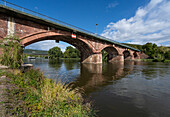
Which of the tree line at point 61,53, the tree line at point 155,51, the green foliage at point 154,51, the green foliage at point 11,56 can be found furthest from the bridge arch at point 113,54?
the tree line at point 61,53

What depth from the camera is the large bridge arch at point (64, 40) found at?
47.9 feet

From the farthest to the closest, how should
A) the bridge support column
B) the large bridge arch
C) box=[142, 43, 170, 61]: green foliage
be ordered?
box=[142, 43, 170, 61]: green foliage → the bridge support column → the large bridge arch

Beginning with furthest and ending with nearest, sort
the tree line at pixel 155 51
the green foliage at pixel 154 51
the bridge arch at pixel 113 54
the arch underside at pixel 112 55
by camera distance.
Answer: the green foliage at pixel 154 51
the tree line at pixel 155 51
the arch underside at pixel 112 55
the bridge arch at pixel 113 54

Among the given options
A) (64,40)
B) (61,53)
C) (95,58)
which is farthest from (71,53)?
(95,58)

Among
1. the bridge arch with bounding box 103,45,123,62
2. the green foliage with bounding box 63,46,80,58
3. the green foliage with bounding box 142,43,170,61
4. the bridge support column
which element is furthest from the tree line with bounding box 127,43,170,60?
the green foliage with bounding box 63,46,80,58

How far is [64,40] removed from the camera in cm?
2597

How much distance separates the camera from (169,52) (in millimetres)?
44250

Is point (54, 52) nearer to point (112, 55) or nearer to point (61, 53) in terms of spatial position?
point (61, 53)

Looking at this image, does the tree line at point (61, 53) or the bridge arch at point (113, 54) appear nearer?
the bridge arch at point (113, 54)

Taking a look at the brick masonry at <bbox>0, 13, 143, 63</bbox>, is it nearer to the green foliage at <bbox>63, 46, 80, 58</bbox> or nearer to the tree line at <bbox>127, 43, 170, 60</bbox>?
the tree line at <bbox>127, 43, 170, 60</bbox>

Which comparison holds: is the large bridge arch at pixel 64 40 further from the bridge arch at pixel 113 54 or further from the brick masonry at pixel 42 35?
the bridge arch at pixel 113 54

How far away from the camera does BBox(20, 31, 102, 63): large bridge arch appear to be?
1461 centimetres

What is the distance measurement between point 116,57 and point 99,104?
4145cm

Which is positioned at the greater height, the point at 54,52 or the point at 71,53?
the point at 54,52
